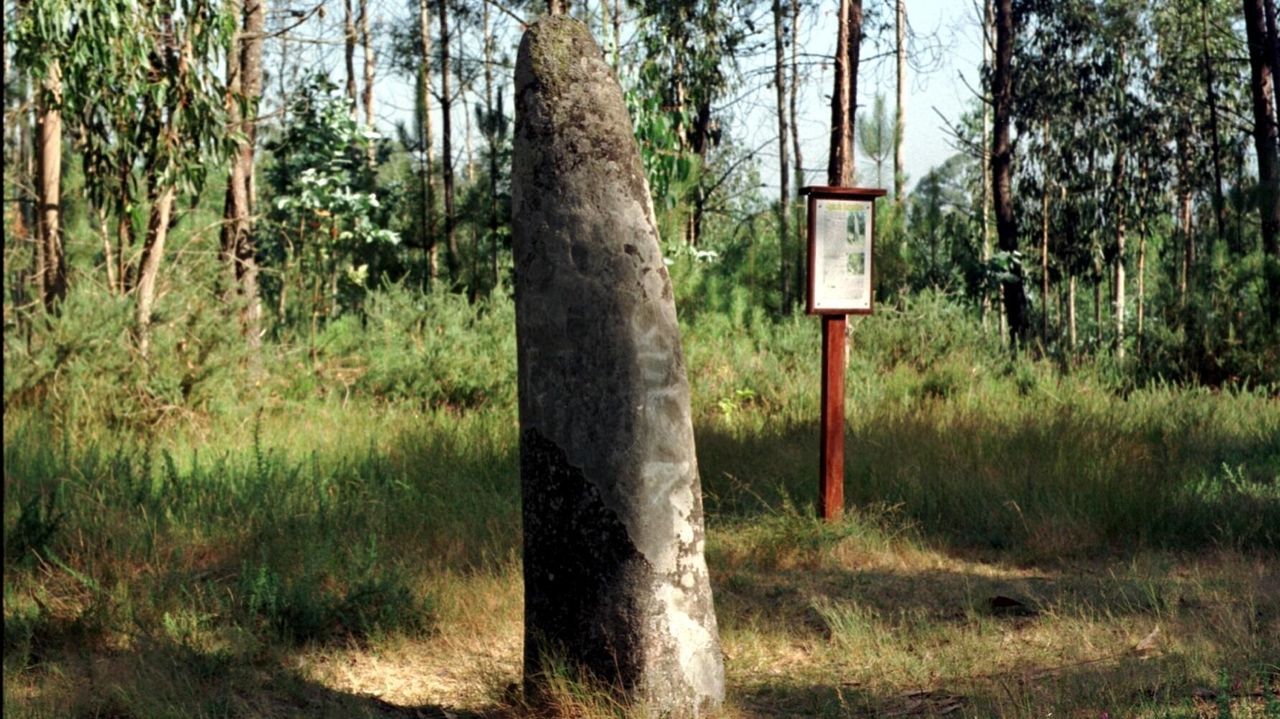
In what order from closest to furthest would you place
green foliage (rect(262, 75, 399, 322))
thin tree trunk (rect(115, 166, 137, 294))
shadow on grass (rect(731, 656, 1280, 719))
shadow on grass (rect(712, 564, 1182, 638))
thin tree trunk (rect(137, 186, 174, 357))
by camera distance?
shadow on grass (rect(731, 656, 1280, 719)), shadow on grass (rect(712, 564, 1182, 638)), thin tree trunk (rect(115, 166, 137, 294)), thin tree trunk (rect(137, 186, 174, 357)), green foliage (rect(262, 75, 399, 322))

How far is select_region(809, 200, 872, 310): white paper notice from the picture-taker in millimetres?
6633

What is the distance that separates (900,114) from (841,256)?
16.0m

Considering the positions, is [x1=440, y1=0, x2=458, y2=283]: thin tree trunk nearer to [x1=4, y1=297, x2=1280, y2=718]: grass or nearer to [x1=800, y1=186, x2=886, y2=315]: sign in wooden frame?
[x1=4, y1=297, x2=1280, y2=718]: grass

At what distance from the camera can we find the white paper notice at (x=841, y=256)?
6633 mm

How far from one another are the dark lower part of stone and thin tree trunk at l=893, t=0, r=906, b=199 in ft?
38.1

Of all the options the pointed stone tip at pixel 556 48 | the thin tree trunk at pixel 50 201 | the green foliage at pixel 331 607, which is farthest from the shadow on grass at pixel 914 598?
the thin tree trunk at pixel 50 201

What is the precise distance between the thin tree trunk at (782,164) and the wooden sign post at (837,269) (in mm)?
5984

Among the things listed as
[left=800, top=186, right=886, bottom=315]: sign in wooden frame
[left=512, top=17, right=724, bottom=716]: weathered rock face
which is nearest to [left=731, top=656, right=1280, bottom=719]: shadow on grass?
[left=512, top=17, right=724, bottom=716]: weathered rock face

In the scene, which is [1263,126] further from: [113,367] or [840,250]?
[113,367]

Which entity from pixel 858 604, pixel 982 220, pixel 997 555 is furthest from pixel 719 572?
pixel 982 220

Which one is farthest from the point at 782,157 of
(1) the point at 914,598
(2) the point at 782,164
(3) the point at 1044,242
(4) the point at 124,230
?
(1) the point at 914,598

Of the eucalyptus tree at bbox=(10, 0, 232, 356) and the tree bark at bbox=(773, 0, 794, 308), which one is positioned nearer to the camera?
the eucalyptus tree at bbox=(10, 0, 232, 356)

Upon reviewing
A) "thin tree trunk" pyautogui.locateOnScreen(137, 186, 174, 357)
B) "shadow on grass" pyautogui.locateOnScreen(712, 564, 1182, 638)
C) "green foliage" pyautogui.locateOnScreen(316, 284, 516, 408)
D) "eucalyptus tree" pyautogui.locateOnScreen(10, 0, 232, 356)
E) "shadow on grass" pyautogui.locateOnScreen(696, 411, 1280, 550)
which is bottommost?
"shadow on grass" pyautogui.locateOnScreen(712, 564, 1182, 638)

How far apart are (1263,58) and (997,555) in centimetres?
1107
